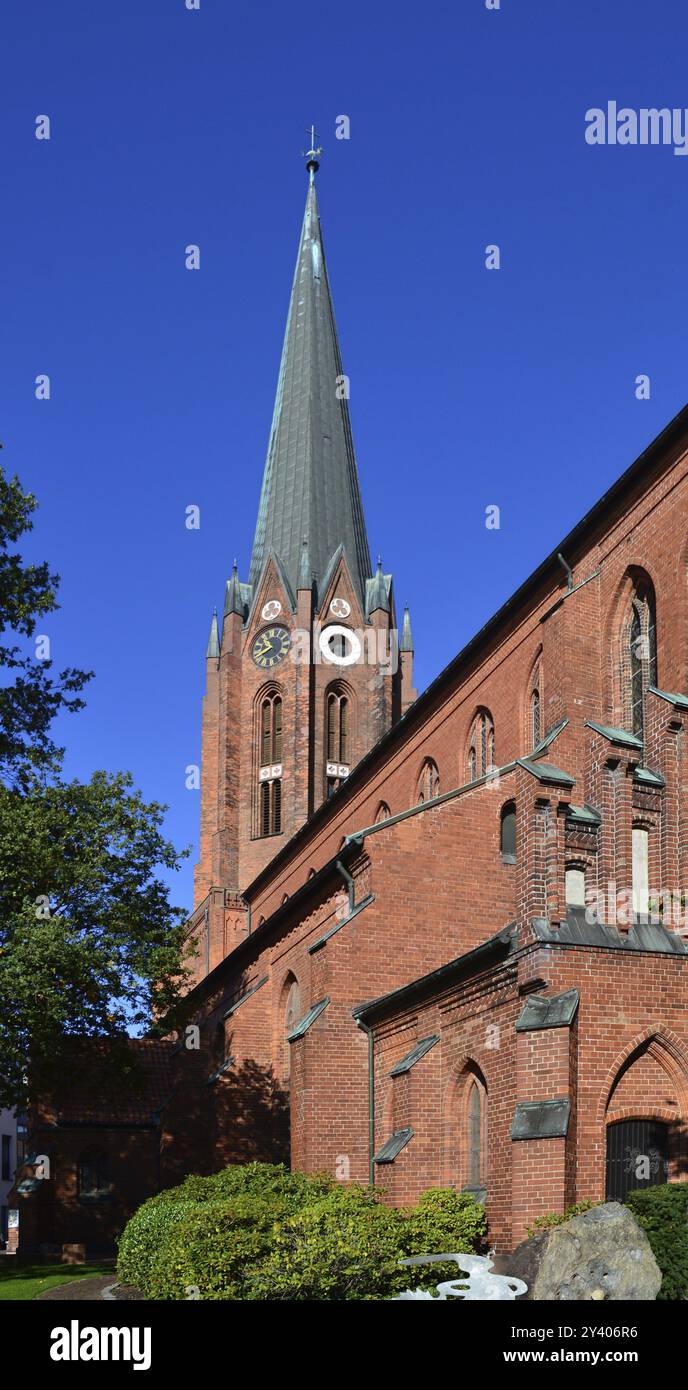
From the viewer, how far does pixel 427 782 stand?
3756cm

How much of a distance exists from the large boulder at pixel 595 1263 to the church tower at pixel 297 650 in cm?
3988

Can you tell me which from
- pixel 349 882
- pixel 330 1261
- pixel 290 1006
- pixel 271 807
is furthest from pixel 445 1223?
pixel 271 807

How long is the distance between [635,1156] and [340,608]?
144 ft

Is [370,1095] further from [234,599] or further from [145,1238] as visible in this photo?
[234,599]

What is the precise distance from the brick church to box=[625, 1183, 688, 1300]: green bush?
1.36 meters

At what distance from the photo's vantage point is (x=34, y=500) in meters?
26.9

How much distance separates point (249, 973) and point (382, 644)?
23.2 metres

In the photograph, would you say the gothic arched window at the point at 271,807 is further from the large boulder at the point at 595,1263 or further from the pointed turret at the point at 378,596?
the large boulder at the point at 595,1263

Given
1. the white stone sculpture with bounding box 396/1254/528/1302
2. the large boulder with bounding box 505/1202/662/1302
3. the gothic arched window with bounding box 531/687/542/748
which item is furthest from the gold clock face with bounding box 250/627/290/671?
the large boulder with bounding box 505/1202/662/1302

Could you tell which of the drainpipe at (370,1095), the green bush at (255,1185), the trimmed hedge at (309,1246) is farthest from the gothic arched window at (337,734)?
the trimmed hedge at (309,1246)

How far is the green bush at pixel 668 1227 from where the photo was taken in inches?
595
